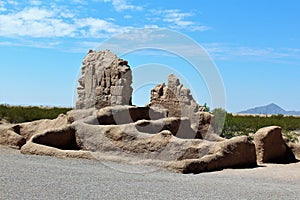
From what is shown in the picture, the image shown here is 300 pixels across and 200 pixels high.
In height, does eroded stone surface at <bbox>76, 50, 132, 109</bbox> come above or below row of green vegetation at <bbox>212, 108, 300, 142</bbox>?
above

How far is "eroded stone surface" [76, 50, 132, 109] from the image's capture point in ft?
68.2

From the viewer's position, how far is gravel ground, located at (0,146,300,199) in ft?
28.3

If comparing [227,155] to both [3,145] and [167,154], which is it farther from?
[3,145]

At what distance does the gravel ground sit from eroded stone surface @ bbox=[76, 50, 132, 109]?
765cm

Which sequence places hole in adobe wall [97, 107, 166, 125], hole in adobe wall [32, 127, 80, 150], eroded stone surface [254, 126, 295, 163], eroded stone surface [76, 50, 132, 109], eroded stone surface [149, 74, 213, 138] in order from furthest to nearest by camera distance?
1. eroded stone surface [149, 74, 213, 138]
2. eroded stone surface [76, 50, 132, 109]
3. hole in adobe wall [97, 107, 166, 125]
4. eroded stone surface [254, 126, 295, 163]
5. hole in adobe wall [32, 127, 80, 150]

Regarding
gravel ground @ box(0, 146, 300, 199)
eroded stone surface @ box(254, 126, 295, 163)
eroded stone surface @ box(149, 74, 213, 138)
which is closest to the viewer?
gravel ground @ box(0, 146, 300, 199)

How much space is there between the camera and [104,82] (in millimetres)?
21500

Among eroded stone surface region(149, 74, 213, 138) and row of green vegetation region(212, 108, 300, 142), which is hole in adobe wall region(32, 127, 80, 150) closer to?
row of green vegetation region(212, 108, 300, 142)

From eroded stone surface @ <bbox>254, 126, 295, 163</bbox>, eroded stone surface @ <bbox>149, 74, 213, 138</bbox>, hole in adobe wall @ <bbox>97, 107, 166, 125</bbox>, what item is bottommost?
eroded stone surface @ <bbox>254, 126, 295, 163</bbox>

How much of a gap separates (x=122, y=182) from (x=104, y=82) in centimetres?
1182

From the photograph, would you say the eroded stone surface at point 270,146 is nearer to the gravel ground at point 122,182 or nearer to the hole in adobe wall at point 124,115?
the gravel ground at point 122,182

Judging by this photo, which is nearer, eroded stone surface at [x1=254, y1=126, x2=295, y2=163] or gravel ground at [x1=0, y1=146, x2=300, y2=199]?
gravel ground at [x1=0, y1=146, x2=300, y2=199]

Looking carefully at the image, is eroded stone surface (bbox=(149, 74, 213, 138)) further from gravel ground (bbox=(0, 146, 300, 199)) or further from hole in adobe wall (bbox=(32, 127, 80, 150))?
gravel ground (bbox=(0, 146, 300, 199))

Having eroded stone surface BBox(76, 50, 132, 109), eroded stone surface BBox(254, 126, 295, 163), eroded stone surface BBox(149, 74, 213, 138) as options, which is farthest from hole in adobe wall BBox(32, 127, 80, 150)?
eroded stone surface BBox(149, 74, 213, 138)
